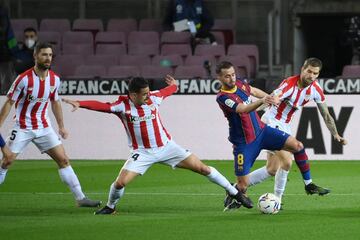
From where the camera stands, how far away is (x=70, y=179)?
1340 centimetres

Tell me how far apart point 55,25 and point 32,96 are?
1116 centimetres

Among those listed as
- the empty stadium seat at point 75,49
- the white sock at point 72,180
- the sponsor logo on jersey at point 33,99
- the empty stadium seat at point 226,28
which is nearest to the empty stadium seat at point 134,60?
the empty stadium seat at point 75,49

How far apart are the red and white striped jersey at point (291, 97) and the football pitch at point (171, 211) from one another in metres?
1.06

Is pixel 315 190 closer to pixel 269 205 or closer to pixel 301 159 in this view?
pixel 301 159

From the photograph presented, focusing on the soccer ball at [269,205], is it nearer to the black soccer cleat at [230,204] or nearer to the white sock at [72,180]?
the black soccer cleat at [230,204]

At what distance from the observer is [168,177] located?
57.4ft

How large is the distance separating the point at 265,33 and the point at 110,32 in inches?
134

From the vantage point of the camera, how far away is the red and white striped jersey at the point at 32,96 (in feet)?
44.1

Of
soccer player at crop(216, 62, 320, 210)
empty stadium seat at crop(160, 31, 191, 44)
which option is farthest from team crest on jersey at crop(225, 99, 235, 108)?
empty stadium seat at crop(160, 31, 191, 44)

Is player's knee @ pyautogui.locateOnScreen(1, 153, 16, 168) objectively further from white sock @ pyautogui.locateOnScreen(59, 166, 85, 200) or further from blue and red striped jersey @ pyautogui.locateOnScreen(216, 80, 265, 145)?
blue and red striped jersey @ pyautogui.locateOnScreen(216, 80, 265, 145)

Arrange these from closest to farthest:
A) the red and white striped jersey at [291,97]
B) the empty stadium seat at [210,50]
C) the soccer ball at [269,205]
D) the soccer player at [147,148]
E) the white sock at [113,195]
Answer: the soccer ball at [269,205] → the white sock at [113,195] → the soccer player at [147,148] → the red and white striped jersey at [291,97] → the empty stadium seat at [210,50]

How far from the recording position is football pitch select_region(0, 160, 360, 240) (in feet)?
36.1

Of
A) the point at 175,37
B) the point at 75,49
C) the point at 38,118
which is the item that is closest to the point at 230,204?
the point at 38,118

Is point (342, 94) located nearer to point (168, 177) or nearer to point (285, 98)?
point (168, 177)
